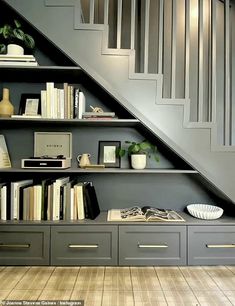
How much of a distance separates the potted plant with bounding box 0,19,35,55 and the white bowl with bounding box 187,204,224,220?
1882mm

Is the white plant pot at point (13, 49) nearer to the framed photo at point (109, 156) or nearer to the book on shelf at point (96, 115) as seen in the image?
the book on shelf at point (96, 115)

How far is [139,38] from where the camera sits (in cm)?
248

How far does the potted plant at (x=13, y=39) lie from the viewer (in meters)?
2.04

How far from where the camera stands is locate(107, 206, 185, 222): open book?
2068mm

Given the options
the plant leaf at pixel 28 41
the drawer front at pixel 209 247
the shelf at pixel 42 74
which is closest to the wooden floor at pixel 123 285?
the drawer front at pixel 209 247

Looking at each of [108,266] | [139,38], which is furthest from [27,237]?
[139,38]

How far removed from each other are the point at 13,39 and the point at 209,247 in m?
2.22

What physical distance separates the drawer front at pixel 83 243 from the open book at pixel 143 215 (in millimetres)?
142

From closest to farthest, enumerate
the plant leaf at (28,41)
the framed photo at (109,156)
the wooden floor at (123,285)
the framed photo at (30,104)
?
the wooden floor at (123,285) < the plant leaf at (28,41) < the framed photo at (30,104) < the framed photo at (109,156)

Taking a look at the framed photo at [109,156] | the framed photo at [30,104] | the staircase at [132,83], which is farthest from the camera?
the framed photo at [109,156]

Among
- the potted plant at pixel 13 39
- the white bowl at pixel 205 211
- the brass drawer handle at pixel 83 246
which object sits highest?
the potted plant at pixel 13 39

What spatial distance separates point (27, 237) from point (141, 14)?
220 cm

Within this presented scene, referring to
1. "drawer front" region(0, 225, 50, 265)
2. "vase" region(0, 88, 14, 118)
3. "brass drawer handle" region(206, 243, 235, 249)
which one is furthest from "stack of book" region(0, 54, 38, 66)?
"brass drawer handle" region(206, 243, 235, 249)

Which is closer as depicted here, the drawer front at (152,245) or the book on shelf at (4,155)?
the drawer front at (152,245)
